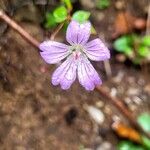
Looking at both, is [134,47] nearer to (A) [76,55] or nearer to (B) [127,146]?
(B) [127,146]

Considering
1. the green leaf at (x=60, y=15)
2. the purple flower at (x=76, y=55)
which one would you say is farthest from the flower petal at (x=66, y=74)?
the green leaf at (x=60, y=15)

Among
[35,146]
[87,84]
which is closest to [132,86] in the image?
[35,146]

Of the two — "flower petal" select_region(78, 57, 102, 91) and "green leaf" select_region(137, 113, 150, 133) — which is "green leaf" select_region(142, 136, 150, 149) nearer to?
"green leaf" select_region(137, 113, 150, 133)

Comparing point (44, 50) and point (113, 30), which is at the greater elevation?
point (44, 50)

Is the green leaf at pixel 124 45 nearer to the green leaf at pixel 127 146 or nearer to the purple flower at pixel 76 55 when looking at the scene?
the green leaf at pixel 127 146


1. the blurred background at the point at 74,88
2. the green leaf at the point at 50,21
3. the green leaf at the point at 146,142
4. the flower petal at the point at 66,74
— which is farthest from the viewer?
the green leaf at the point at 146,142

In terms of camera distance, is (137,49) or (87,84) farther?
(137,49)

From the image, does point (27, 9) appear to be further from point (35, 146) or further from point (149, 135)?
point (149, 135)
